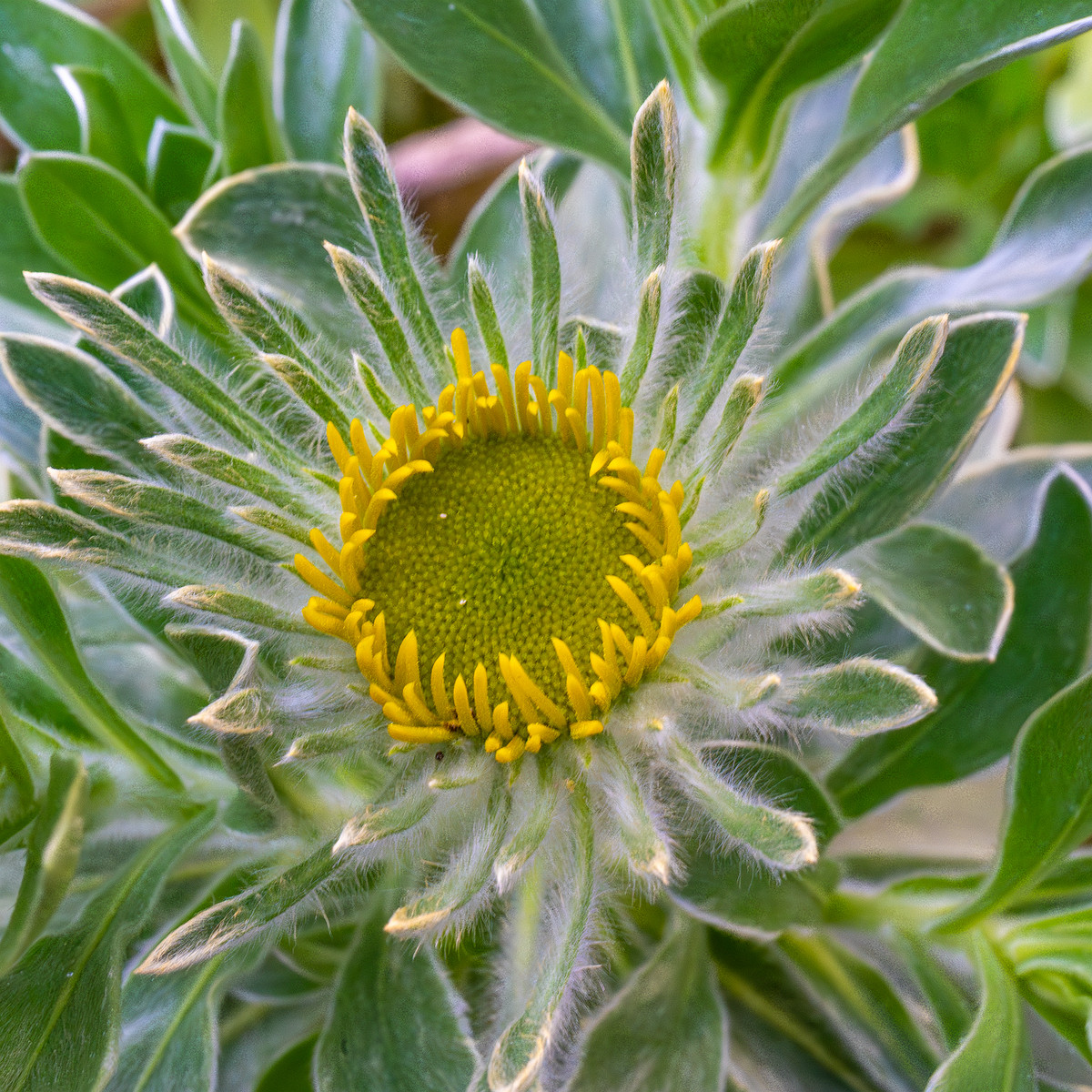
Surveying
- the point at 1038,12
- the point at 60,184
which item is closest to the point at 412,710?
the point at 60,184

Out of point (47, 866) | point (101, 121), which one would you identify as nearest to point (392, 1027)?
point (47, 866)

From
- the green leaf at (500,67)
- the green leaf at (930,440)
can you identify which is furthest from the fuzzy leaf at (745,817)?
the green leaf at (500,67)

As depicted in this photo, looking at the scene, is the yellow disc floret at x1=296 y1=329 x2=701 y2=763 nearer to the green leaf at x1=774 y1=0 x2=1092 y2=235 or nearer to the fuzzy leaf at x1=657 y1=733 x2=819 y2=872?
the fuzzy leaf at x1=657 y1=733 x2=819 y2=872

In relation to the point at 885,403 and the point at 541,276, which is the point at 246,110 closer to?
the point at 541,276

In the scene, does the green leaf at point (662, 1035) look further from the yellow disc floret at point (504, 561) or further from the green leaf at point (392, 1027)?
the yellow disc floret at point (504, 561)

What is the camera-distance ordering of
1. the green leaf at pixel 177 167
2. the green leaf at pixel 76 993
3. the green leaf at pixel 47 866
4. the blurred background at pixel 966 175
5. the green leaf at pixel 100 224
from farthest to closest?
the blurred background at pixel 966 175
the green leaf at pixel 177 167
the green leaf at pixel 100 224
the green leaf at pixel 76 993
the green leaf at pixel 47 866

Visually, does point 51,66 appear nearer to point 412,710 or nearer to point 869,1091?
point 412,710
